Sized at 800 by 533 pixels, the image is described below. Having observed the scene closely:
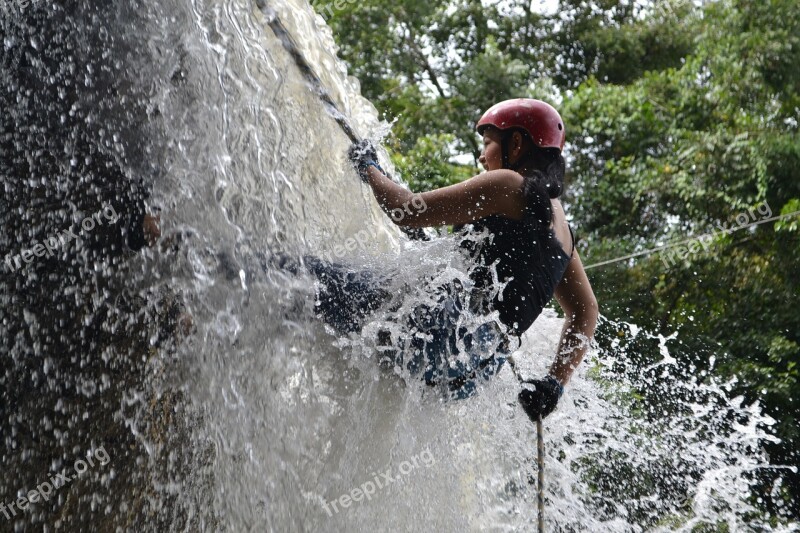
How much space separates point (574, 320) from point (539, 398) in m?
0.40

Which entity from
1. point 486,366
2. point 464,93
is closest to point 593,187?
point 464,93

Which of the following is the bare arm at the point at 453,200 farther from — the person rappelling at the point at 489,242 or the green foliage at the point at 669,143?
the green foliage at the point at 669,143

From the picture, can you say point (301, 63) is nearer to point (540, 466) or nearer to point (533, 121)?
point (533, 121)

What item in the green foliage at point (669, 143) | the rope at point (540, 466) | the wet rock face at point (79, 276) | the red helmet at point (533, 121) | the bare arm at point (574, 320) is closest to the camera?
the wet rock face at point (79, 276)

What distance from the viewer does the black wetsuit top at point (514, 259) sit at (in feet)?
8.86

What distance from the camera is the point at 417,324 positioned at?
8.56 ft

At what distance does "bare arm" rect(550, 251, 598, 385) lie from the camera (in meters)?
3.28

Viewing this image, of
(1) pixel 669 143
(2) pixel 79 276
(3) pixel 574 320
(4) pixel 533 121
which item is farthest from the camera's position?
(1) pixel 669 143

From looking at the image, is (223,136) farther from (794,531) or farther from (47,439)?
(794,531)

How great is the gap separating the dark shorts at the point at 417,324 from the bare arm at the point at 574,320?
0.65 m

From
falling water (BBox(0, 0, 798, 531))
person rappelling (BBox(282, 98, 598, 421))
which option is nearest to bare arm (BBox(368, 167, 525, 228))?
person rappelling (BBox(282, 98, 598, 421))

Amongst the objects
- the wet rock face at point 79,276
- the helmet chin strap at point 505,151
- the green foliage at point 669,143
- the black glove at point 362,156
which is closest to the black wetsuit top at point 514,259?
the helmet chin strap at point 505,151

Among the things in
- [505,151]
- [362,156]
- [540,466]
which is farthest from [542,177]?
[540,466]

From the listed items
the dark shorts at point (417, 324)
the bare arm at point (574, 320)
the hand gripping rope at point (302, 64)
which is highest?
the hand gripping rope at point (302, 64)
